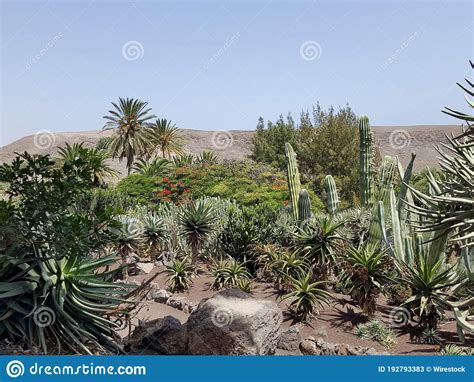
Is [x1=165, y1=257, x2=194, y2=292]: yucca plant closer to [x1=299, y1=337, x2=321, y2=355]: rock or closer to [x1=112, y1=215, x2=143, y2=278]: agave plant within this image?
[x1=112, y1=215, x2=143, y2=278]: agave plant

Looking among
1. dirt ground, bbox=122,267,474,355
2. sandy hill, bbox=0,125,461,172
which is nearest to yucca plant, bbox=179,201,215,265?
dirt ground, bbox=122,267,474,355

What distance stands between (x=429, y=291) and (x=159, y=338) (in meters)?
4.38

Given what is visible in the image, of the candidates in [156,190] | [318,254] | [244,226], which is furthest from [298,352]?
[156,190]

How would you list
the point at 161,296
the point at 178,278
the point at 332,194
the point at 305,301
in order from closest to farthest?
the point at 305,301, the point at 161,296, the point at 178,278, the point at 332,194

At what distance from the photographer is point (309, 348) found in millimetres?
7688

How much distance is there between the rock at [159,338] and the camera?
6871mm

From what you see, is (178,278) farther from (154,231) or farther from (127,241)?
(154,231)

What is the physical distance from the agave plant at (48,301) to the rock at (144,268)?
773 cm

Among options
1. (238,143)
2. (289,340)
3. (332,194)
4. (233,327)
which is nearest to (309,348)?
(289,340)

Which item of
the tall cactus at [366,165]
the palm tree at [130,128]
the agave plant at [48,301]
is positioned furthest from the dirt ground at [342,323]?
the palm tree at [130,128]

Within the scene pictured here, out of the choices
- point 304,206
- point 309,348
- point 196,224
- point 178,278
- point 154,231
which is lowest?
point 309,348

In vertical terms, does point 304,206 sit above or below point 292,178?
below

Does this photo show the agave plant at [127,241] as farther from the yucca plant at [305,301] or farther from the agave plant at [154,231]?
the yucca plant at [305,301]

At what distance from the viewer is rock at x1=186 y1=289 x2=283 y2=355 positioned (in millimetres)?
6543
